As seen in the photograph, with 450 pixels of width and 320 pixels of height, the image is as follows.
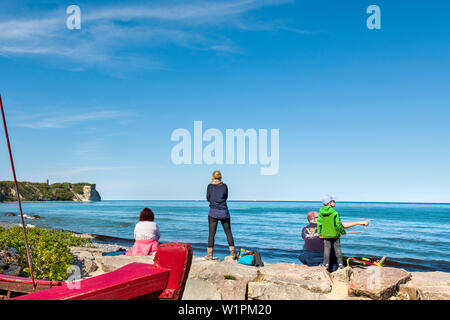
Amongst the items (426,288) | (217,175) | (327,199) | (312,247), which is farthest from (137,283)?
(312,247)

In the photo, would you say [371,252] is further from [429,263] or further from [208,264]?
[208,264]

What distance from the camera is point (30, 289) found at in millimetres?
5766

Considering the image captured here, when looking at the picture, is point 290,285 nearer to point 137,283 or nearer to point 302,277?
point 302,277

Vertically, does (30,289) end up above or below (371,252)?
above

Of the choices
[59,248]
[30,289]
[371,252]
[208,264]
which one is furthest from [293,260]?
[30,289]

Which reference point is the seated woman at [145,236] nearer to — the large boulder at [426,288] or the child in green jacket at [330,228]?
the child in green jacket at [330,228]

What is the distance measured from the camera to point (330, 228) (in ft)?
31.0

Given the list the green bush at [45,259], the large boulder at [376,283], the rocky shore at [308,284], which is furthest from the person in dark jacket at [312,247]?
the green bush at [45,259]

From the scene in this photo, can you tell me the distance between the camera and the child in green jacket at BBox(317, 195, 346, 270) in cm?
938

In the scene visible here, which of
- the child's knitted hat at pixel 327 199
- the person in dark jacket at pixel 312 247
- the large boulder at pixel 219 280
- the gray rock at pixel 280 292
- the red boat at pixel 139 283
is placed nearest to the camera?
the red boat at pixel 139 283

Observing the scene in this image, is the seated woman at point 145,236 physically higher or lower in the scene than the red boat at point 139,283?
lower

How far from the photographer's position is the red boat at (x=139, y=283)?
3016mm
